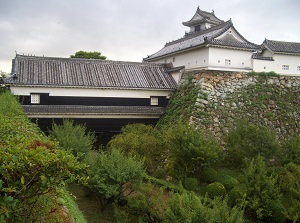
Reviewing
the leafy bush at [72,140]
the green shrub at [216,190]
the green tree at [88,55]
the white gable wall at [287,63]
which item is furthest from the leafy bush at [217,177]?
the green tree at [88,55]

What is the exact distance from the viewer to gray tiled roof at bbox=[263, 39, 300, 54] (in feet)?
80.4

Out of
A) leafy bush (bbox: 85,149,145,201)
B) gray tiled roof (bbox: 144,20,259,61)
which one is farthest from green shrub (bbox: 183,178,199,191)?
gray tiled roof (bbox: 144,20,259,61)

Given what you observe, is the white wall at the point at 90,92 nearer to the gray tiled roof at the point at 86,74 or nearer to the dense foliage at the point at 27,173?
the gray tiled roof at the point at 86,74

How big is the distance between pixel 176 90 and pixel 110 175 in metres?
13.2

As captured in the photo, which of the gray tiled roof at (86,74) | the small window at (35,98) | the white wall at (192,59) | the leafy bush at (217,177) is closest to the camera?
the leafy bush at (217,177)

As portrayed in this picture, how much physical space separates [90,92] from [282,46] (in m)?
15.8

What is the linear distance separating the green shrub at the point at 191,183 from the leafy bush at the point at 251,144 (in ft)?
10.8

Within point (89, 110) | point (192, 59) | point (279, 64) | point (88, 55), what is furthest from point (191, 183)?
point (88, 55)

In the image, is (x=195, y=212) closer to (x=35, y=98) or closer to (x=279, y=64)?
(x=35, y=98)

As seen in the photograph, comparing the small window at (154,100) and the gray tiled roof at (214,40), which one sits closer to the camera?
the gray tiled roof at (214,40)

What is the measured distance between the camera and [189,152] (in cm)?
1547

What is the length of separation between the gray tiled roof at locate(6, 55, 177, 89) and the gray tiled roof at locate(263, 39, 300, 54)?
819cm

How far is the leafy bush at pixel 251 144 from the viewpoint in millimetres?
17000

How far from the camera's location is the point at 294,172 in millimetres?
15469
